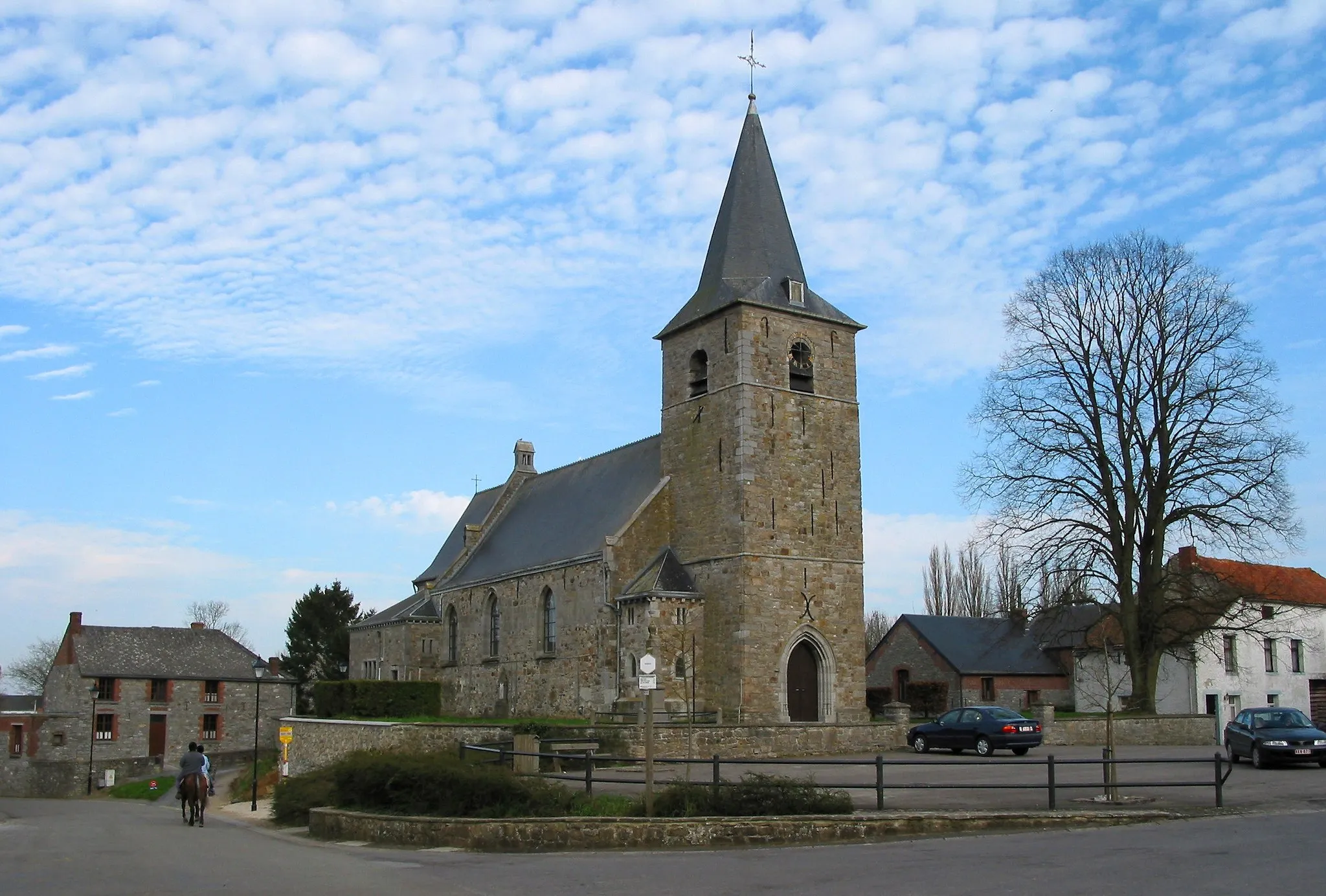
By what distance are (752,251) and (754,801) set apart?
865 inches

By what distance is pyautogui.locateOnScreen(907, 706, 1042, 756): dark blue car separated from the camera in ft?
92.0

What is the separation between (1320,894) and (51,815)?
3392cm

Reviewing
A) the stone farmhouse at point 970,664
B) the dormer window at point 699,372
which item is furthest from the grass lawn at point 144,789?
the stone farmhouse at point 970,664

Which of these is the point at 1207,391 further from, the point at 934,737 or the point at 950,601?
the point at 950,601

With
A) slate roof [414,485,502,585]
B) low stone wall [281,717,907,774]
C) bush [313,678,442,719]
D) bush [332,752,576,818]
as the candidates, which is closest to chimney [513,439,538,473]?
slate roof [414,485,502,585]

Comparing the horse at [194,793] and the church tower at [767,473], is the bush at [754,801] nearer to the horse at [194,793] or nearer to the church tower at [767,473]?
the horse at [194,793]

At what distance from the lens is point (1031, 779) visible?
2144 cm

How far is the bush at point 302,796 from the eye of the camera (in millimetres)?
21700

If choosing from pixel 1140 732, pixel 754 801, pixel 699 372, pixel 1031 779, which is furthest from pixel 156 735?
pixel 754 801

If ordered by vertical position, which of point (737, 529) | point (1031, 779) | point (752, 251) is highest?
point (752, 251)

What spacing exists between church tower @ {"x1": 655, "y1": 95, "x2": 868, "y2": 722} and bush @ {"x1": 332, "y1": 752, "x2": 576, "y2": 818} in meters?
14.2

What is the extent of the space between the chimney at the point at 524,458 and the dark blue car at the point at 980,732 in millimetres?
24442

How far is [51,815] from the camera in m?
34.1

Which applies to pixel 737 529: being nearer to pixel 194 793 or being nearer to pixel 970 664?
pixel 194 793
